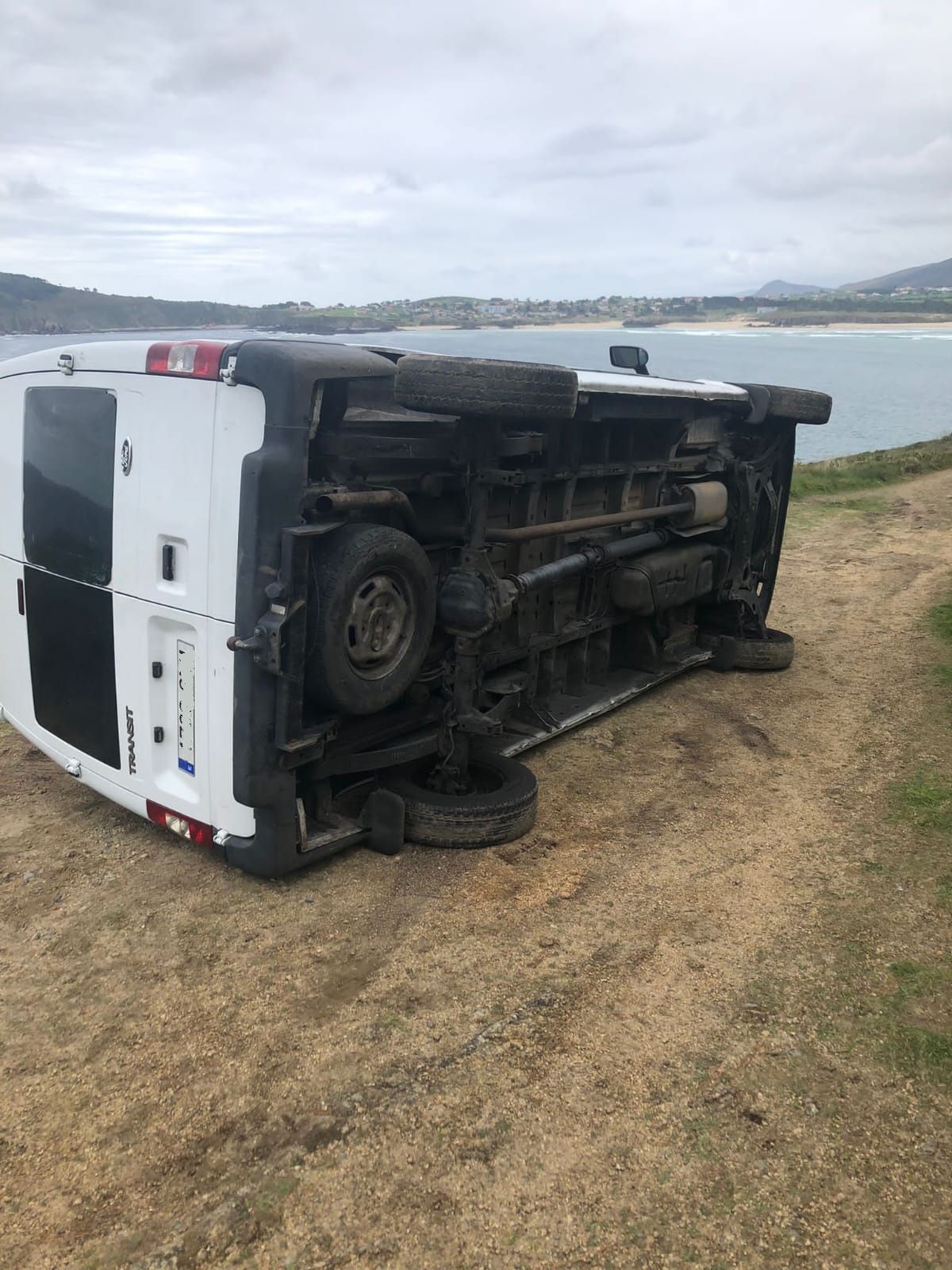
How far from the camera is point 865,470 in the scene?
19.3 meters

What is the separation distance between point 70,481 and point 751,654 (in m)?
5.47

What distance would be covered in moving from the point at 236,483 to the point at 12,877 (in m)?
2.15

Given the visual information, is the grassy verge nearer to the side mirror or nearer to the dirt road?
the side mirror

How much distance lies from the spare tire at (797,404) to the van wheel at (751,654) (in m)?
1.81

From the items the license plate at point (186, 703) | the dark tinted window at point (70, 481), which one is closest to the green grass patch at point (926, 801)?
the license plate at point (186, 703)

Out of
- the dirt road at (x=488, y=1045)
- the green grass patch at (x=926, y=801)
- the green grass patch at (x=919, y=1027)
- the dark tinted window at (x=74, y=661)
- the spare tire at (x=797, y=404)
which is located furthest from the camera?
the spare tire at (x=797, y=404)

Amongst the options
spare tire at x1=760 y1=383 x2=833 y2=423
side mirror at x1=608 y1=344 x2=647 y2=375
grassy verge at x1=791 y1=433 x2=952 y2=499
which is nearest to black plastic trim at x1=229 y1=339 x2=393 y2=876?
side mirror at x1=608 y1=344 x2=647 y2=375

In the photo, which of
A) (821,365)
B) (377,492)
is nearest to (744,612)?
(377,492)

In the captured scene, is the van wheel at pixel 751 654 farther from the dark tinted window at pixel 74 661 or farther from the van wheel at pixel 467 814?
the dark tinted window at pixel 74 661

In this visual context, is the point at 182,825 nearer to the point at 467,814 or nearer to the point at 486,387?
the point at 467,814

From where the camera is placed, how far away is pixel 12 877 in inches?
176

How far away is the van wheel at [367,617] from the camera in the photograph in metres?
3.99

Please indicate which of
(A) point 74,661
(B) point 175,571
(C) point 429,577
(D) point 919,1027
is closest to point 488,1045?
(D) point 919,1027

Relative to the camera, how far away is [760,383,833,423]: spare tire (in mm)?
7652
